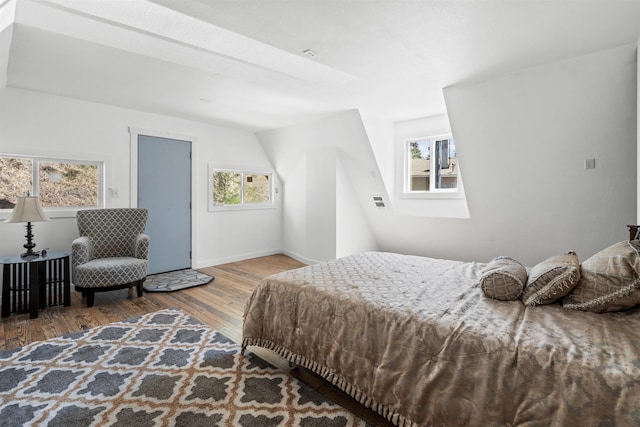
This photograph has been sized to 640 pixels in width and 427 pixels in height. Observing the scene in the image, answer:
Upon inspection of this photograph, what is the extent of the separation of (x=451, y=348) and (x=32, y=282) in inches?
149

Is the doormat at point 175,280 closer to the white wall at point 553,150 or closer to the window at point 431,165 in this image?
the window at point 431,165

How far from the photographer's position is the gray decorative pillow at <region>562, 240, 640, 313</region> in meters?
1.55

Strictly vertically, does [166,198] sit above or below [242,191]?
below

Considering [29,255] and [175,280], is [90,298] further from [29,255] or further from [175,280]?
[175,280]

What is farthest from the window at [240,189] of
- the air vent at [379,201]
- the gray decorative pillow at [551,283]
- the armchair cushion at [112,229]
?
the gray decorative pillow at [551,283]

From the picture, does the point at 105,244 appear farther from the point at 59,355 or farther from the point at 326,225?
the point at 326,225

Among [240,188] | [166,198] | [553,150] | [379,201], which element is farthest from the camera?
[240,188]

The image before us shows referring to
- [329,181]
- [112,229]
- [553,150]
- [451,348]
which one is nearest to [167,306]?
[112,229]

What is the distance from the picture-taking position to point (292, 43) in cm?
244

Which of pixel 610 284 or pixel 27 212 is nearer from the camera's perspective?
pixel 610 284

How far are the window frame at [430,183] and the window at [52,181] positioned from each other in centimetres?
419

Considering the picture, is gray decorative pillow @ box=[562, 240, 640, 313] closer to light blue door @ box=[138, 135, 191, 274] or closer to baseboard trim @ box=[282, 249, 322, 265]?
baseboard trim @ box=[282, 249, 322, 265]

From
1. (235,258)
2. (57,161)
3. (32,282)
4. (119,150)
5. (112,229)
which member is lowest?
(235,258)

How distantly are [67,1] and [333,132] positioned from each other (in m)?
3.28
